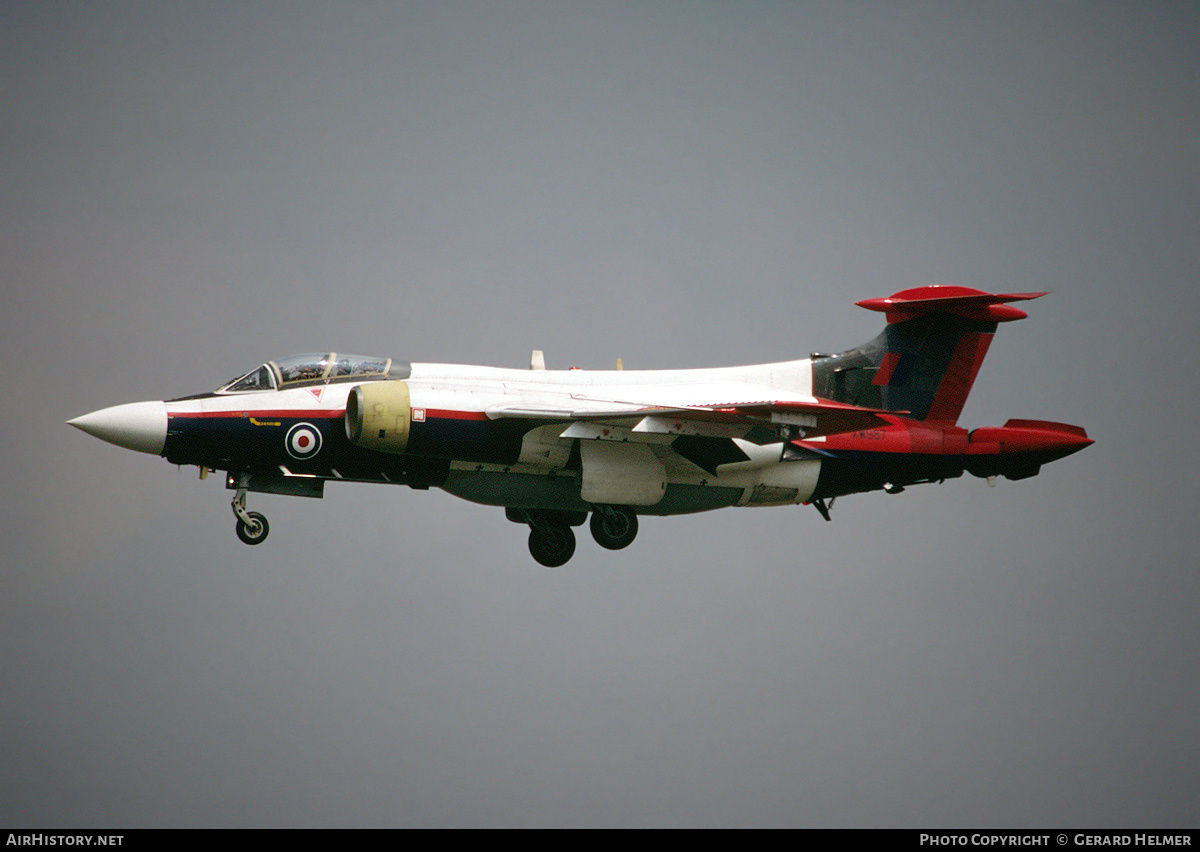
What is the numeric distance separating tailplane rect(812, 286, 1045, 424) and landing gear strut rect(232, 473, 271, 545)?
9.65 m

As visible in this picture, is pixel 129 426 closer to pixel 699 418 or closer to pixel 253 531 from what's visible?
pixel 253 531

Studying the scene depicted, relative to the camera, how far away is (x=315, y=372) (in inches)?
827

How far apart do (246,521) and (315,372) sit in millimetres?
2554

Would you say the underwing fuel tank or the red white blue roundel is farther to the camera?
the underwing fuel tank

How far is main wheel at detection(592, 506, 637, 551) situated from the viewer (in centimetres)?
2141

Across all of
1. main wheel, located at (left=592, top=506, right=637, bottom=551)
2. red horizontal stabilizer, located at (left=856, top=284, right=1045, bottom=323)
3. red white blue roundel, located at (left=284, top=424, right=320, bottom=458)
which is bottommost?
main wheel, located at (left=592, top=506, right=637, bottom=551)

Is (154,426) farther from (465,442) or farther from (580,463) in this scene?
(580,463)

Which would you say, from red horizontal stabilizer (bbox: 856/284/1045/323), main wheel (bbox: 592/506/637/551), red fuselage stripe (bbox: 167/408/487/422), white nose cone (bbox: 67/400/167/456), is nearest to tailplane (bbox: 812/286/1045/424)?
red horizontal stabilizer (bbox: 856/284/1045/323)

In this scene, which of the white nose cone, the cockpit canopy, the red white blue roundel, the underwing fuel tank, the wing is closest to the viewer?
the wing

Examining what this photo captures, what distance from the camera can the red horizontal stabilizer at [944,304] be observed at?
23.0 m

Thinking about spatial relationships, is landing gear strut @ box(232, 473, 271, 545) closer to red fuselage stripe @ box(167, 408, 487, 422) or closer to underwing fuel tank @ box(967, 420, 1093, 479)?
red fuselage stripe @ box(167, 408, 487, 422)

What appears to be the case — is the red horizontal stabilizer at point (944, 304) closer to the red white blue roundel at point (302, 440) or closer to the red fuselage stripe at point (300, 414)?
the red fuselage stripe at point (300, 414)
